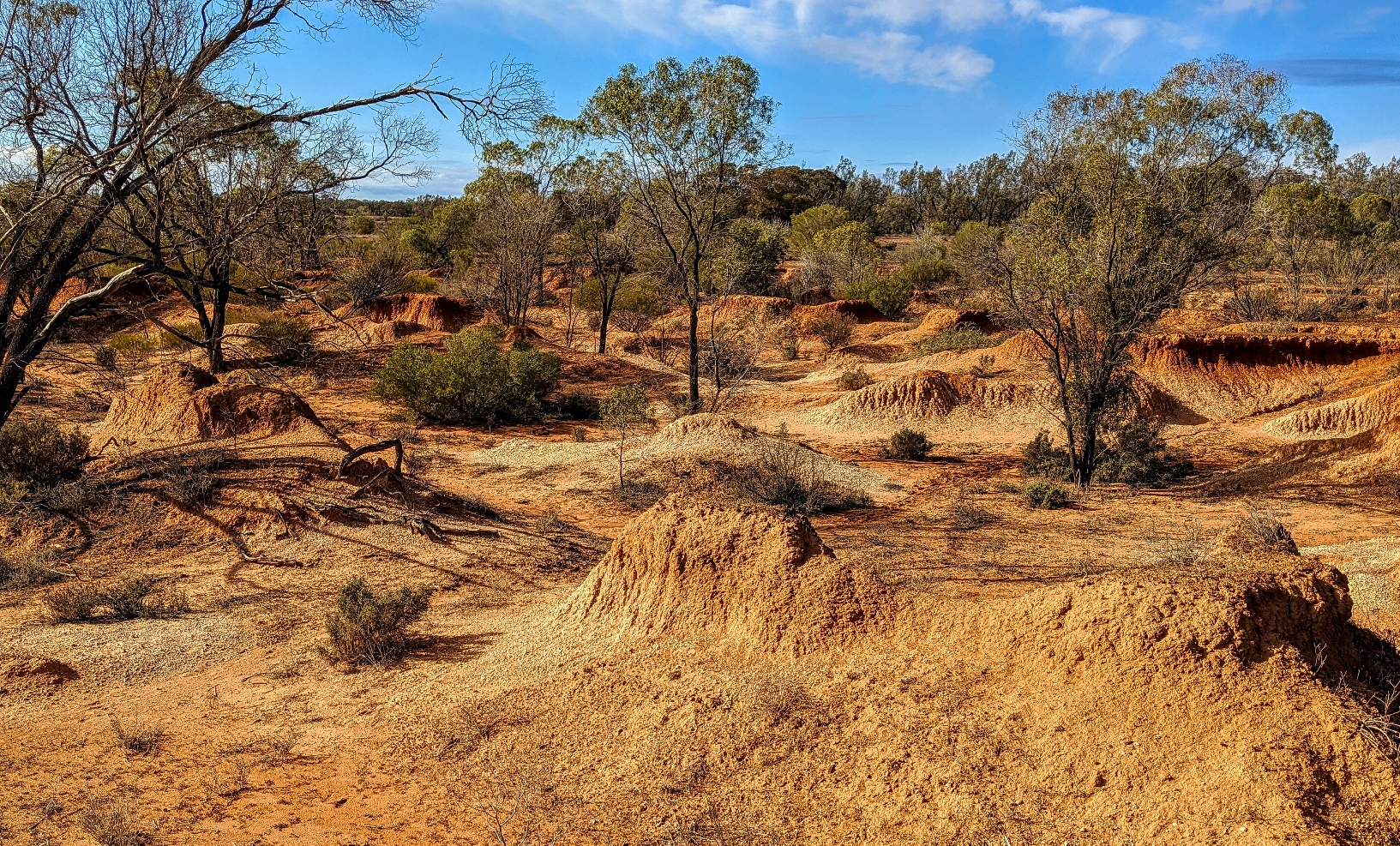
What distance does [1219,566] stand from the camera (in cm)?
480

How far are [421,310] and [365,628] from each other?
22.8 meters

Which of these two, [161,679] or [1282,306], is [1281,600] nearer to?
[161,679]

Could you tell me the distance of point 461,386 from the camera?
17344 mm

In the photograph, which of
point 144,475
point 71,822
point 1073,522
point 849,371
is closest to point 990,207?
point 849,371

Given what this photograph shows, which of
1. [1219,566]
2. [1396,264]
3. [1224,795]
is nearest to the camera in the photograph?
[1224,795]

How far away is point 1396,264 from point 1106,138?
75.7 feet

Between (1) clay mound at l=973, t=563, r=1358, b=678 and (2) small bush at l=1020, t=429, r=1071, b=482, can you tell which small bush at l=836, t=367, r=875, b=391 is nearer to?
(2) small bush at l=1020, t=429, r=1071, b=482

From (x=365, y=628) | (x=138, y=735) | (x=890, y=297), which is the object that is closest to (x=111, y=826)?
(x=138, y=735)

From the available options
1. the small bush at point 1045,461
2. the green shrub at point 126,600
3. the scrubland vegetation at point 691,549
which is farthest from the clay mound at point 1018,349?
the green shrub at point 126,600

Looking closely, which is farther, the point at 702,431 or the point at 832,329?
the point at 832,329

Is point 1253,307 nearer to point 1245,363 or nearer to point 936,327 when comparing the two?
point 1245,363

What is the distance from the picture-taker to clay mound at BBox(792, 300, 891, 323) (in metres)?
30.3

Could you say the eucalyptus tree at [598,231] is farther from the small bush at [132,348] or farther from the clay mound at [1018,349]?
the small bush at [132,348]

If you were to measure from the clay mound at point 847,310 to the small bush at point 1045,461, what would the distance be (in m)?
15.4
